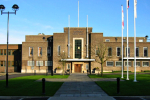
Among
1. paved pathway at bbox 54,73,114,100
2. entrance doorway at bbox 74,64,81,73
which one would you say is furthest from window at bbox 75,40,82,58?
paved pathway at bbox 54,73,114,100

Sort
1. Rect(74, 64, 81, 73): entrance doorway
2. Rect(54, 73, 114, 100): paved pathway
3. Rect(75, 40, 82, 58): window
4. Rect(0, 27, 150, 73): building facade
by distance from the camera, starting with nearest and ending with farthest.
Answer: Rect(54, 73, 114, 100): paved pathway → Rect(0, 27, 150, 73): building facade → Rect(74, 64, 81, 73): entrance doorway → Rect(75, 40, 82, 58): window

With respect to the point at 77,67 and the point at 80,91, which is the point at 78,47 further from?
the point at 80,91

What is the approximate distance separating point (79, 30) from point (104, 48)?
15.7 meters

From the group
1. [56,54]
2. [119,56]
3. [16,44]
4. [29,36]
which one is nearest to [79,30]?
[56,54]

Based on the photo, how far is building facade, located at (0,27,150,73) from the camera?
49.3 m

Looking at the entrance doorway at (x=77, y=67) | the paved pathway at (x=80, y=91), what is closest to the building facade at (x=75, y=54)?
the entrance doorway at (x=77, y=67)

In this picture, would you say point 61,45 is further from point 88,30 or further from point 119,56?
point 119,56

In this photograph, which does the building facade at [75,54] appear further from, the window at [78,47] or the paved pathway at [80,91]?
the paved pathway at [80,91]

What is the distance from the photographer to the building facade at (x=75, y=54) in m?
49.3

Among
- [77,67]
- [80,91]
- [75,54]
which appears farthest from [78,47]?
[80,91]

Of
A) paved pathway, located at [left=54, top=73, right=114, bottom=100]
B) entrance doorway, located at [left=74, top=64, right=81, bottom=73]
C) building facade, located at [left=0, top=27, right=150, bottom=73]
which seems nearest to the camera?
paved pathway, located at [left=54, top=73, right=114, bottom=100]

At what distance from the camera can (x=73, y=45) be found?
50.1 meters

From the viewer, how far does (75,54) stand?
49.9m

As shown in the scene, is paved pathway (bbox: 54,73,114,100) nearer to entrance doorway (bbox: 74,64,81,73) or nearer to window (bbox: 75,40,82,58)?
entrance doorway (bbox: 74,64,81,73)
